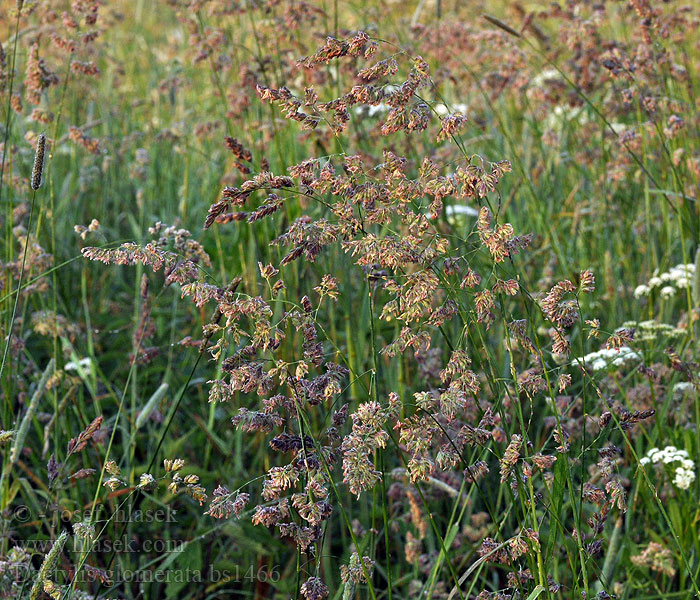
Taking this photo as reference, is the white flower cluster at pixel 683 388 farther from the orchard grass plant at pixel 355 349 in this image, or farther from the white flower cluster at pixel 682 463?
the white flower cluster at pixel 682 463

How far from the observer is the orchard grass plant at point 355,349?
126 cm

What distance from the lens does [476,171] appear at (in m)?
1.21

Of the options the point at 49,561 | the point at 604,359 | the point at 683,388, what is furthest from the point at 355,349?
the point at 49,561

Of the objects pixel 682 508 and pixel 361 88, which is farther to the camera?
pixel 682 508

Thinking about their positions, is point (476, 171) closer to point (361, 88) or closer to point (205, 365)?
point (361, 88)

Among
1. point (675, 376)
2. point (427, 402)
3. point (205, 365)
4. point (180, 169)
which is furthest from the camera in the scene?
point (180, 169)

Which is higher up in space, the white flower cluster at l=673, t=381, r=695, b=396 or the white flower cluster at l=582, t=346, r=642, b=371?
the white flower cluster at l=582, t=346, r=642, b=371

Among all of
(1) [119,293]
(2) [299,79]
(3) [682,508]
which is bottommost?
(3) [682,508]

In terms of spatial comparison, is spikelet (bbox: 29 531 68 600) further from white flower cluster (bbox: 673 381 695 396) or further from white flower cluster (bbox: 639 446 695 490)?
white flower cluster (bbox: 673 381 695 396)

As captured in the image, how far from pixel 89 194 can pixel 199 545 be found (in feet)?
6.71

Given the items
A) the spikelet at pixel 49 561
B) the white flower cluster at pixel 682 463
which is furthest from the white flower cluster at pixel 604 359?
the spikelet at pixel 49 561

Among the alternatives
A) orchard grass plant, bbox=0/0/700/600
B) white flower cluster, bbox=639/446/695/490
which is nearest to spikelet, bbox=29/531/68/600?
orchard grass plant, bbox=0/0/700/600

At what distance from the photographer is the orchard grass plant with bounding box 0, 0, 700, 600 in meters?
1.26

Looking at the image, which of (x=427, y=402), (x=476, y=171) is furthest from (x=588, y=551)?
(x=476, y=171)
